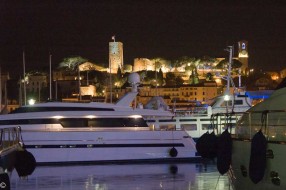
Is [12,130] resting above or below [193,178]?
above

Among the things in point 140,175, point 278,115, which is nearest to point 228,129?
point 278,115

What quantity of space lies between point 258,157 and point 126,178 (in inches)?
513

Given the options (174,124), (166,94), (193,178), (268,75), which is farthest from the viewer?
(268,75)

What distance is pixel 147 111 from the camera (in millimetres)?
35312

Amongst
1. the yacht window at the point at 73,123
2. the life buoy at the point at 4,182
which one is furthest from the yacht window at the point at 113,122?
the life buoy at the point at 4,182

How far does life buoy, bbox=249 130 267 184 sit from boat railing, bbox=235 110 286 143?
0.18 metres

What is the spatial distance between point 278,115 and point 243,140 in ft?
Answer: 3.91

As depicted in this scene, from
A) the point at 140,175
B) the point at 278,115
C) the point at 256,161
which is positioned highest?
the point at 278,115

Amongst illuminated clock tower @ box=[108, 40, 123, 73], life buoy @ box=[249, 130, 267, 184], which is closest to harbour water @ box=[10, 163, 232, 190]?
life buoy @ box=[249, 130, 267, 184]

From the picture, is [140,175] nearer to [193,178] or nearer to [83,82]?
[193,178]

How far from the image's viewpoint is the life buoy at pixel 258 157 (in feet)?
39.1

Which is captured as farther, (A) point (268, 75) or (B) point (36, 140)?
(A) point (268, 75)

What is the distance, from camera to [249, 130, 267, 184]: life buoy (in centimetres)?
1193

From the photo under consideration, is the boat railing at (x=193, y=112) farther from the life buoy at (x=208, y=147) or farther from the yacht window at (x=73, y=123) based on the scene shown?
the life buoy at (x=208, y=147)
